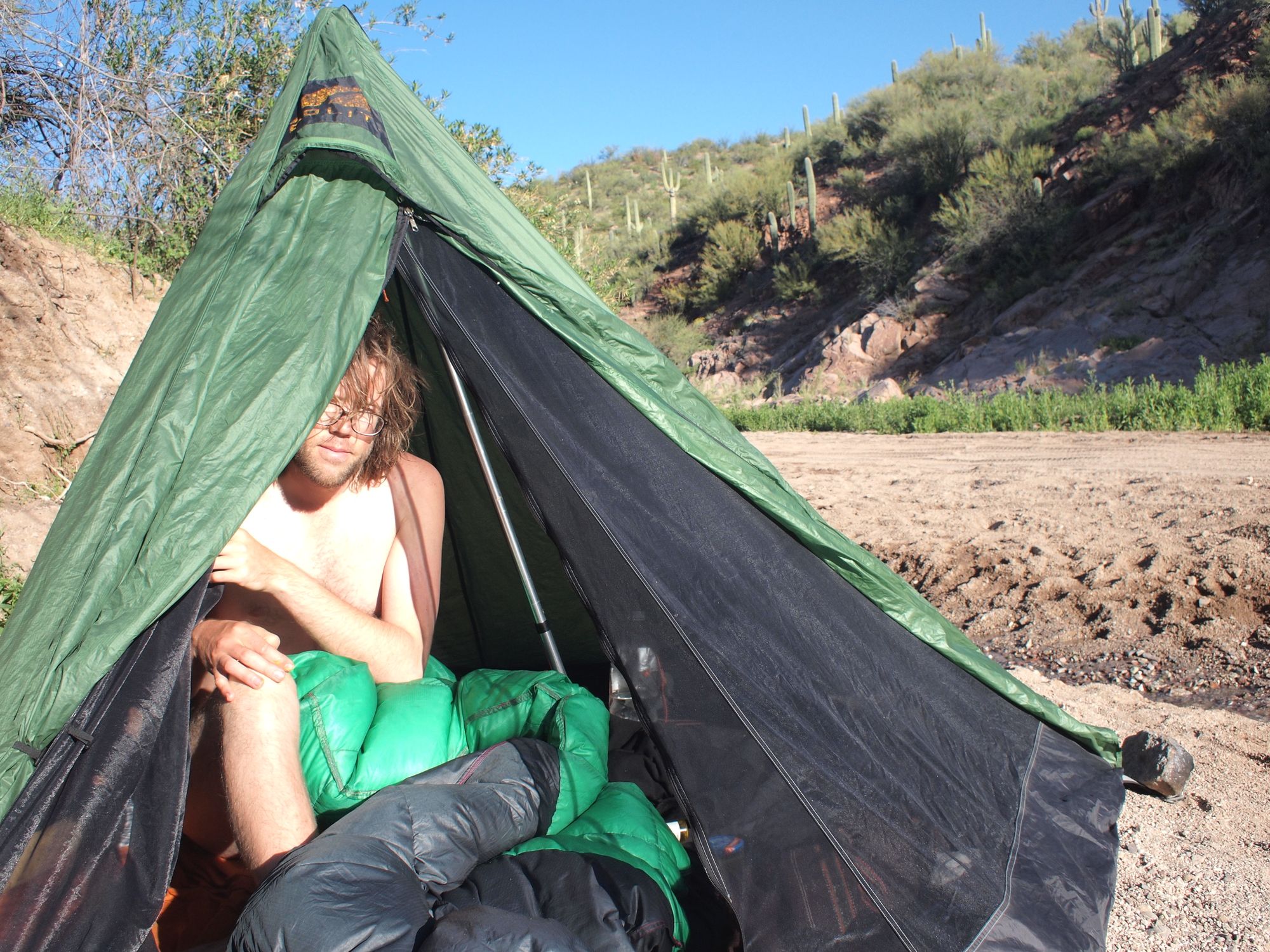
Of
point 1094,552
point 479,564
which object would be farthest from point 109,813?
point 1094,552

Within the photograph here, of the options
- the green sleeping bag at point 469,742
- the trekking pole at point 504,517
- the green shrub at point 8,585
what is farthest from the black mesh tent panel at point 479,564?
the green shrub at point 8,585

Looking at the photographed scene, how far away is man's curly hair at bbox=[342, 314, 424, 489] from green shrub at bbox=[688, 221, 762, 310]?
78.3ft

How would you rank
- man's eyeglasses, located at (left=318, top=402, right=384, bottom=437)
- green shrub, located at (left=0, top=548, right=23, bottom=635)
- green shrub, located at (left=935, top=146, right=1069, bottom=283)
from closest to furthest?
man's eyeglasses, located at (left=318, top=402, right=384, bottom=437)
green shrub, located at (left=0, top=548, right=23, bottom=635)
green shrub, located at (left=935, top=146, right=1069, bottom=283)

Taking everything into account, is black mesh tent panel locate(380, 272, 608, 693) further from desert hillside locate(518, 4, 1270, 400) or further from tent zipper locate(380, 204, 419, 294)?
desert hillside locate(518, 4, 1270, 400)

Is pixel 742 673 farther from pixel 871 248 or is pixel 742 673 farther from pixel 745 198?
pixel 745 198

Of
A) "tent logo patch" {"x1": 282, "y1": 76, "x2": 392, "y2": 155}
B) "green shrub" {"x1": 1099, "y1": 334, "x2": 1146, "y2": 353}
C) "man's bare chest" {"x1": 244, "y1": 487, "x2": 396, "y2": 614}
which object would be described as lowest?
"man's bare chest" {"x1": 244, "y1": 487, "x2": 396, "y2": 614}

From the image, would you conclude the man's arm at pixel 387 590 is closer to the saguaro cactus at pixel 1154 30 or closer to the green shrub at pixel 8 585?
the green shrub at pixel 8 585

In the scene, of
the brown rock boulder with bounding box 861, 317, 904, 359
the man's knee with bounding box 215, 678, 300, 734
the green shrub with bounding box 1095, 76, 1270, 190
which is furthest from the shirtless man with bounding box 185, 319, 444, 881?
the brown rock boulder with bounding box 861, 317, 904, 359

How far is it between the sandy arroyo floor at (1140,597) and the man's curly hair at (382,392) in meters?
2.26

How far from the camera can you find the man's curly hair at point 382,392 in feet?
7.86

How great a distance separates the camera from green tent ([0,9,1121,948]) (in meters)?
1.88

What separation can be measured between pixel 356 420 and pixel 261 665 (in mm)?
749

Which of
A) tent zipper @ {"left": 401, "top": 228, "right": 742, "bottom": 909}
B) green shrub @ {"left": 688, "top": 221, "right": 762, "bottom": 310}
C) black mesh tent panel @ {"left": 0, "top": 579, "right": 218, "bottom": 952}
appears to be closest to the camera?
black mesh tent panel @ {"left": 0, "top": 579, "right": 218, "bottom": 952}

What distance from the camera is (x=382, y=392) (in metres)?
2.45
